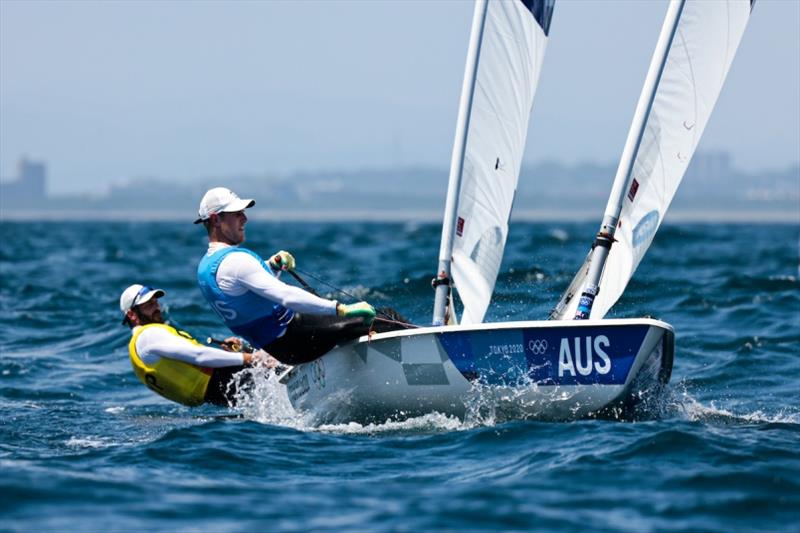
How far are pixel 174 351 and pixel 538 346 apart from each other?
259 cm

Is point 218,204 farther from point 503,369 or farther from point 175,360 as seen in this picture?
point 503,369

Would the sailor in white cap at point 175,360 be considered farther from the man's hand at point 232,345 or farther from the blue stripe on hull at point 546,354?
the blue stripe on hull at point 546,354

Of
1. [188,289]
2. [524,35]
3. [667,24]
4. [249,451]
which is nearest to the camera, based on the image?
[249,451]

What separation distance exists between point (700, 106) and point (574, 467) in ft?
10.0

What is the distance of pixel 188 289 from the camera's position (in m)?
21.0

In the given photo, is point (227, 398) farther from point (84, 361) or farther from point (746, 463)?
point (84, 361)

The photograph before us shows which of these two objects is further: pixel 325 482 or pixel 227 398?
pixel 227 398

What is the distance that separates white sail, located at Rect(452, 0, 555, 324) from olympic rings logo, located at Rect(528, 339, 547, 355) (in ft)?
4.67

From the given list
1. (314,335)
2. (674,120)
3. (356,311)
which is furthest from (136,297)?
(674,120)

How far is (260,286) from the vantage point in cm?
832

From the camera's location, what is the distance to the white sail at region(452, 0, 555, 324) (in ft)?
30.5

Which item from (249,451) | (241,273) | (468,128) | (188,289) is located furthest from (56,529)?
(188,289)

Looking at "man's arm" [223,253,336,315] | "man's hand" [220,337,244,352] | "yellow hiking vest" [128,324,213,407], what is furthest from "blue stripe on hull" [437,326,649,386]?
"man's hand" [220,337,244,352]

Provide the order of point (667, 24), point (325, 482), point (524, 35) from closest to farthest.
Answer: point (325, 482) < point (667, 24) < point (524, 35)
